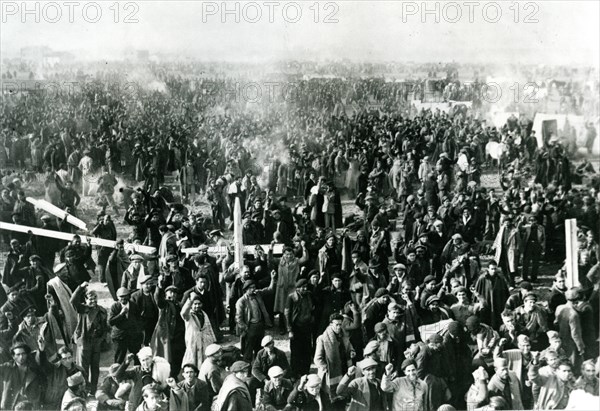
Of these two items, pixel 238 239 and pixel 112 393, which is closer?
pixel 112 393

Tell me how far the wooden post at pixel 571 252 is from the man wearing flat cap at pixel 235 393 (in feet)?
14.9

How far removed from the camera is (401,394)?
11320mm

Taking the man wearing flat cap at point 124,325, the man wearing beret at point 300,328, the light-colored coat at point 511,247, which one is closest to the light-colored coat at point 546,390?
the light-colored coat at point 511,247

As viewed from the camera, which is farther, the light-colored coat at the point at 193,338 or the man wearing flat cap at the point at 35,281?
the man wearing flat cap at the point at 35,281

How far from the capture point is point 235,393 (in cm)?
1098

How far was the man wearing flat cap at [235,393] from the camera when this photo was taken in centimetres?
1098

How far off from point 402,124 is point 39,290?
5429mm

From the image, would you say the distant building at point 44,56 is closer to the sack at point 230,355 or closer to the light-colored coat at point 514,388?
the sack at point 230,355

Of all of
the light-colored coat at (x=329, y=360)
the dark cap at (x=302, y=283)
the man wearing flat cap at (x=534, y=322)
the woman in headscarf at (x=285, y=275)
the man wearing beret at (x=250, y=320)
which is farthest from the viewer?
the woman in headscarf at (x=285, y=275)

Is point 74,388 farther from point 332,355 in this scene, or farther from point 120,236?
point 332,355

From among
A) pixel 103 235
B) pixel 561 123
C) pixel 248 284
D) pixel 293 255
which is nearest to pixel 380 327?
pixel 293 255

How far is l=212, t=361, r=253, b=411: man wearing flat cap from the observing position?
Answer: 11.0 meters

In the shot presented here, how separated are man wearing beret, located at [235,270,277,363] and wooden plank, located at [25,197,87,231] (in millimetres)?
2417

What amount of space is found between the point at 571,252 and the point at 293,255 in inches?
147
